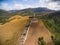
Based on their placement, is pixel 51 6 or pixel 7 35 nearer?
pixel 7 35

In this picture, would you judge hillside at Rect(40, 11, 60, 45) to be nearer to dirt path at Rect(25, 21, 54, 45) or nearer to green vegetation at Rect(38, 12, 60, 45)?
green vegetation at Rect(38, 12, 60, 45)

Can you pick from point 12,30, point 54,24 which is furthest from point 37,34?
point 12,30

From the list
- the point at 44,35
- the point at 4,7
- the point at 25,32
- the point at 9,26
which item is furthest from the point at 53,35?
the point at 4,7

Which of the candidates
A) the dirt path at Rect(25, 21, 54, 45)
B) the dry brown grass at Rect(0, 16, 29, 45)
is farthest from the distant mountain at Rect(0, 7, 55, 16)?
the dirt path at Rect(25, 21, 54, 45)

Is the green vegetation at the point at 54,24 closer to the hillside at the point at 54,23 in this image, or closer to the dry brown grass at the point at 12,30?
the hillside at the point at 54,23

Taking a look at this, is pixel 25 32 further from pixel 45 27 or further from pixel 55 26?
pixel 55 26
